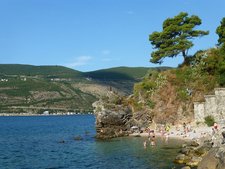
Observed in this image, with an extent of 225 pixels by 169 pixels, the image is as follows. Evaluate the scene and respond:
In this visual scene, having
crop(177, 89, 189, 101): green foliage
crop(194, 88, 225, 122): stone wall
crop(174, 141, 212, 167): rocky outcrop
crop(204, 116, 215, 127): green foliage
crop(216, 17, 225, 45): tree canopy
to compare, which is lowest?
crop(174, 141, 212, 167): rocky outcrop

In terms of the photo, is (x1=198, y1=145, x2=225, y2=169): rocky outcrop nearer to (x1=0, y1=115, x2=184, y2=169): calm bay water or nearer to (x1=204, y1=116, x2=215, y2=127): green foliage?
(x1=0, y1=115, x2=184, y2=169): calm bay water

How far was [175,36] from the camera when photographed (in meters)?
81.9

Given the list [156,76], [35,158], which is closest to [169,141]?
[35,158]

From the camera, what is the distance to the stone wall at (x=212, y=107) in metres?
62.5

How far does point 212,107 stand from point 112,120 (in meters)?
18.8

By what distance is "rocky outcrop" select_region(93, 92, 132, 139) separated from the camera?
72.1 metres

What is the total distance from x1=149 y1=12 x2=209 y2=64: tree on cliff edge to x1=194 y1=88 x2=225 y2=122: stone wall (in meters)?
16.2

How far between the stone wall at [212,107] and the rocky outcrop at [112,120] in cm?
1382

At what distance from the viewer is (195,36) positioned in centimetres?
8069

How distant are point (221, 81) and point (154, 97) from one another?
14.4 m

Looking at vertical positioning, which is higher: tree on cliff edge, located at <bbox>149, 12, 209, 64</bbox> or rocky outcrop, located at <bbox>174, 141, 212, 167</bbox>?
tree on cliff edge, located at <bbox>149, 12, 209, 64</bbox>

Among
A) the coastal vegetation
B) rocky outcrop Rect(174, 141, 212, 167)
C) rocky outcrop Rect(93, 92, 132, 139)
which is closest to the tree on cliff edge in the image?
the coastal vegetation

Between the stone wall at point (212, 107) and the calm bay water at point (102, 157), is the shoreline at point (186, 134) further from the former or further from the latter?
the calm bay water at point (102, 157)

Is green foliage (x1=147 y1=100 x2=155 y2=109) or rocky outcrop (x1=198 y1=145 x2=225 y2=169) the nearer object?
rocky outcrop (x1=198 y1=145 x2=225 y2=169)
